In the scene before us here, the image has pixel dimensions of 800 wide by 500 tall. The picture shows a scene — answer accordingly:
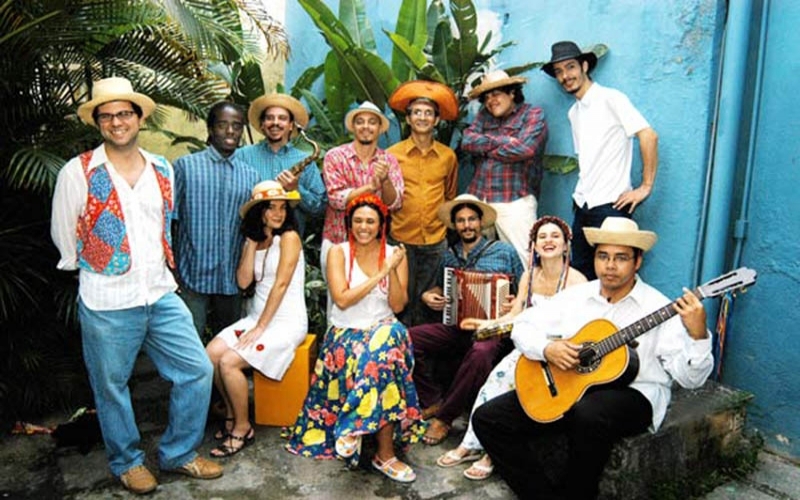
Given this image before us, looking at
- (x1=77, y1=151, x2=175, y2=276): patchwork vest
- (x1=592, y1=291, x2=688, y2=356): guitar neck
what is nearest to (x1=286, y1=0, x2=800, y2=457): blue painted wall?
(x1=592, y1=291, x2=688, y2=356): guitar neck

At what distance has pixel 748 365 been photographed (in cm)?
444

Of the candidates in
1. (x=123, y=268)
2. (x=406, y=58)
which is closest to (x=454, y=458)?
(x=123, y=268)

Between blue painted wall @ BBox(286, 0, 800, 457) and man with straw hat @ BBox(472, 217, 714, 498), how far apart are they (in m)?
1.13

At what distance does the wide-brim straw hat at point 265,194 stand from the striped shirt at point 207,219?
0.30 ft

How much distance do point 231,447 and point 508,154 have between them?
105 inches

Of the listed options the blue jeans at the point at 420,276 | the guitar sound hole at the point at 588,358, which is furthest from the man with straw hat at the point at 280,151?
the guitar sound hole at the point at 588,358

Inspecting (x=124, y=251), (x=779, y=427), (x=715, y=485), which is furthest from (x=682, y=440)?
(x=124, y=251)

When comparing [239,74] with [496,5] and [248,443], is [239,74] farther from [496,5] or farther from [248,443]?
[248,443]

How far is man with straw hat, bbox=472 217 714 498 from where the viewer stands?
3.38 meters

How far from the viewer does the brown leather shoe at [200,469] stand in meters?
3.86

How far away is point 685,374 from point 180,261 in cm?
290

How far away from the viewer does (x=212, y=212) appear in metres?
4.28

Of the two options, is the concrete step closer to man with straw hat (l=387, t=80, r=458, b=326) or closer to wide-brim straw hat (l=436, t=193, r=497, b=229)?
wide-brim straw hat (l=436, t=193, r=497, b=229)

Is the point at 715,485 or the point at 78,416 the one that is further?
the point at 78,416
